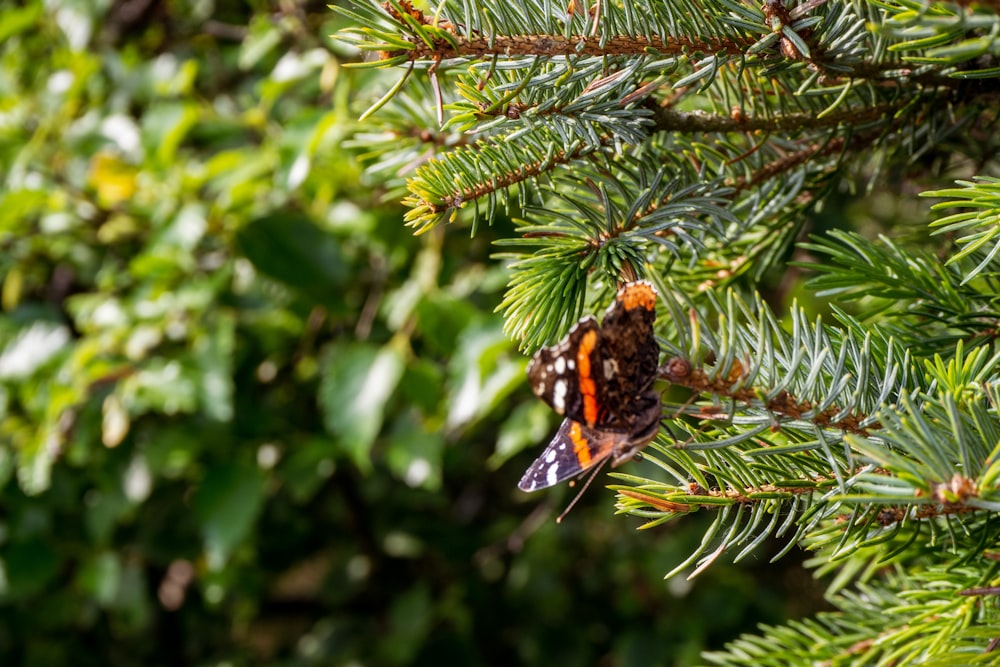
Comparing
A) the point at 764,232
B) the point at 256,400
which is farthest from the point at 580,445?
the point at 256,400

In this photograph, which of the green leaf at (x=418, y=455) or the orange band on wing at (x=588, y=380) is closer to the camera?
the orange band on wing at (x=588, y=380)

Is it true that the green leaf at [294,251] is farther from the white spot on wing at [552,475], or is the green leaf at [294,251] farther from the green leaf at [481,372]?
the white spot on wing at [552,475]

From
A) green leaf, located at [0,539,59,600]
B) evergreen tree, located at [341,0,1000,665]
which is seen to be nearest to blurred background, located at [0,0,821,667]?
green leaf, located at [0,539,59,600]

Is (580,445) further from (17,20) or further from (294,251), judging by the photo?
(17,20)

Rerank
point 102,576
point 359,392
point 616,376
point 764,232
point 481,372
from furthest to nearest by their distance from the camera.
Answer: point 102,576, point 359,392, point 481,372, point 764,232, point 616,376

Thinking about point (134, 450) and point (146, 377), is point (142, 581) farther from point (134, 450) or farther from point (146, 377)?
point (146, 377)

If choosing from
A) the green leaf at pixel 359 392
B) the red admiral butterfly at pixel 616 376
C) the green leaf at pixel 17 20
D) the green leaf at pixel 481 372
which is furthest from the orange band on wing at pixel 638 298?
the green leaf at pixel 17 20

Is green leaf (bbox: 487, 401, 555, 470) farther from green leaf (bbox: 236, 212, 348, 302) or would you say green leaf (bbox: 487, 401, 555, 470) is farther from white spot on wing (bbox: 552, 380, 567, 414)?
white spot on wing (bbox: 552, 380, 567, 414)

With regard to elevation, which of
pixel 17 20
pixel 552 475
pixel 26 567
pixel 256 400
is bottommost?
pixel 26 567
